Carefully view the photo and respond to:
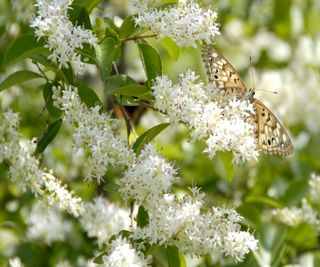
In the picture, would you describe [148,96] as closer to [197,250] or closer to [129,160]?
[129,160]

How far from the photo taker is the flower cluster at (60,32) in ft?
6.73

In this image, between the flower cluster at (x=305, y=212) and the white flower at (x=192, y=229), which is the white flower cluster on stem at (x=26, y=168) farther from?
the flower cluster at (x=305, y=212)

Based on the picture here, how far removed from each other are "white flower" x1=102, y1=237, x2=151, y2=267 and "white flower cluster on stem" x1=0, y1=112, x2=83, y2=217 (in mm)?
384

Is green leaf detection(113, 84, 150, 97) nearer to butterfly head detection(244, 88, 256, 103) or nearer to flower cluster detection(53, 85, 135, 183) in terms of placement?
flower cluster detection(53, 85, 135, 183)

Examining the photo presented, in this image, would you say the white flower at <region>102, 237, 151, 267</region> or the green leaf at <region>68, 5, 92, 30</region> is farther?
the green leaf at <region>68, 5, 92, 30</region>

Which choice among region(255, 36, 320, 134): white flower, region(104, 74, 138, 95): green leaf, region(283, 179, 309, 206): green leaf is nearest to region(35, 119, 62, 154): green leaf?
region(104, 74, 138, 95): green leaf

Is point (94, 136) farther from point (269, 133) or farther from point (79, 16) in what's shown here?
point (269, 133)

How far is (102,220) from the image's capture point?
9.16 ft

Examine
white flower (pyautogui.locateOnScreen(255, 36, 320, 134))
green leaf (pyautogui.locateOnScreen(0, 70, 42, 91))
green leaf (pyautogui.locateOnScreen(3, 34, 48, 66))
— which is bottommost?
white flower (pyautogui.locateOnScreen(255, 36, 320, 134))

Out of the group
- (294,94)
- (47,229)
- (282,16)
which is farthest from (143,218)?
(282,16)

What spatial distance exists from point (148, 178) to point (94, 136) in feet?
0.74

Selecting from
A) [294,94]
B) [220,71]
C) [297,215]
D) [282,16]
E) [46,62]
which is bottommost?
[294,94]

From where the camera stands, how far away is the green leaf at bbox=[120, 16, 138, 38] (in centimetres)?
231

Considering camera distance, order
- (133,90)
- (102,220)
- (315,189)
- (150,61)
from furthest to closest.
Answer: (315,189), (102,220), (150,61), (133,90)
